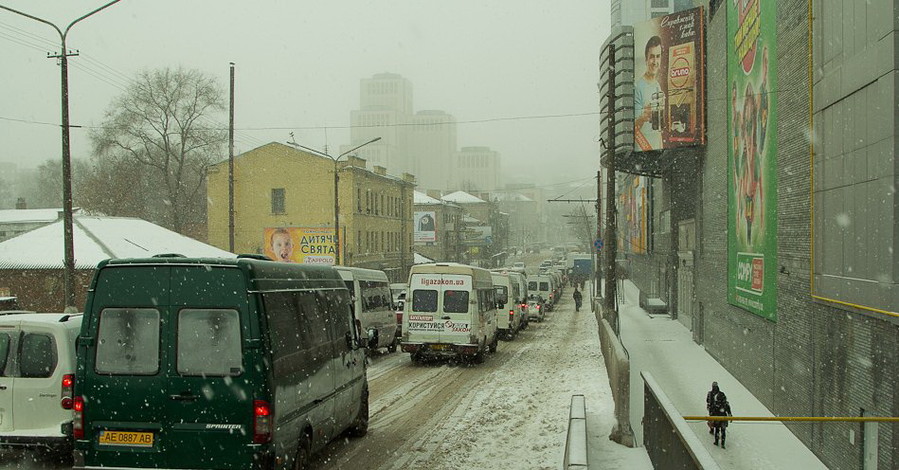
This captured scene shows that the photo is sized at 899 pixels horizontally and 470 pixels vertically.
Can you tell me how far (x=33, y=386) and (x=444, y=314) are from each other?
1343cm

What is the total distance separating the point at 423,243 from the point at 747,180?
65.8m

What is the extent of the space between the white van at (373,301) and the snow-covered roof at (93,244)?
280 inches

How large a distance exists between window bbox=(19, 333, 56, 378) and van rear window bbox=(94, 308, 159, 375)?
7.04 ft

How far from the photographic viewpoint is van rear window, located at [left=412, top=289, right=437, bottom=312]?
2197cm

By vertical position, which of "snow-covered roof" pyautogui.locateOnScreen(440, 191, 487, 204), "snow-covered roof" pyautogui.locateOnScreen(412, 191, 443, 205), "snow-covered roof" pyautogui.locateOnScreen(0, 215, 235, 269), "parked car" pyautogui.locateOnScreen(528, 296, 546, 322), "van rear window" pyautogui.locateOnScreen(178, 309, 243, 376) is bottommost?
"parked car" pyautogui.locateOnScreen(528, 296, 546, 322)

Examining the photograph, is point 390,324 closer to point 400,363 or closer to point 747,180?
point 400,363

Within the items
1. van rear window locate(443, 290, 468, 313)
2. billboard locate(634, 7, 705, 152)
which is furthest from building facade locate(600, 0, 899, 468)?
van rear window locate(443, 290, 468, 313)

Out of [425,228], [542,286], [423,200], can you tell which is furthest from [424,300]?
[423,200]

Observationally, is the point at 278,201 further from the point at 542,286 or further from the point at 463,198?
the point at 463,198

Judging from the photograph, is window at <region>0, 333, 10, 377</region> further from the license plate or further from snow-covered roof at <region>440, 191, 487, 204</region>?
snow-covered roof at <region>440, 191, 487, 204</region>

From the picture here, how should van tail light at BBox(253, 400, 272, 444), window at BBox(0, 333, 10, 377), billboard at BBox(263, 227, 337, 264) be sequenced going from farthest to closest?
billboard at BBox(263, 227, 337, 264)
window at BBox(0, 333, 10, 377)
van tail light at BBox(253, 400, 272, 444)

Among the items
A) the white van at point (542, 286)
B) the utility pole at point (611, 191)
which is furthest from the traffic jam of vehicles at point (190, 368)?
the white van at point (542, 286)

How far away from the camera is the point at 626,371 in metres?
10.3

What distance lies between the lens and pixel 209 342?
24.6 ft
